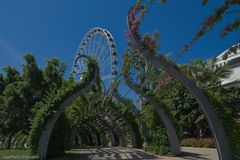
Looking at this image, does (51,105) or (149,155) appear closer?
(51,105)

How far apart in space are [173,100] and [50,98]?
1589 centimetres

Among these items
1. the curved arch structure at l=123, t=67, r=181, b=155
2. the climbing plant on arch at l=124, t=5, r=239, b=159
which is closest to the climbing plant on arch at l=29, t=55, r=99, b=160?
the curved arch structure at l=123, t=67, r=181, b=155

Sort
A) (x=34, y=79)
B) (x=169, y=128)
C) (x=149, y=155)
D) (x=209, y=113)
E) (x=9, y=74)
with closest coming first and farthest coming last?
(x=209, y=113), (x=169, y=128), (x=149, y=155), (x=34, y=79), (x=9, y=74)

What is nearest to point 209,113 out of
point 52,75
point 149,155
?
point 149,155

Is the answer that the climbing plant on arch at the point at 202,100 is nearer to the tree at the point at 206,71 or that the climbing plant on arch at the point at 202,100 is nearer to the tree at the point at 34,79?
the tree at the point at 206,71

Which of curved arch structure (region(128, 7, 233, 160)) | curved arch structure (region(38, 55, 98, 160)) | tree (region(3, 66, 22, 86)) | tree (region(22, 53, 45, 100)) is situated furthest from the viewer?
tree (region(3, 66, 22, 86))

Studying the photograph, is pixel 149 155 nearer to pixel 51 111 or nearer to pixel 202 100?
pixel 51 111

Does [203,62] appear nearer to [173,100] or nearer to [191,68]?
[191,68]

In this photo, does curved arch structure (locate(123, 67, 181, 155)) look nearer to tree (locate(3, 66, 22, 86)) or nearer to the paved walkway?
the paved walkway

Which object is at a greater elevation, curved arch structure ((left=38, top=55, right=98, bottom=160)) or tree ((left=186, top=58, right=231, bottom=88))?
tree ((left=186, top=58, right=231, bottom=88))

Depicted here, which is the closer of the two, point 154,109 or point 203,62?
point 154,109

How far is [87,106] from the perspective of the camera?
2347cm

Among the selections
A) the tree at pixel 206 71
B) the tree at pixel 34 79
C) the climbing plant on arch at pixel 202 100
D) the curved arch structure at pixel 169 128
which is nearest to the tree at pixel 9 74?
the tree at pixel 34 79

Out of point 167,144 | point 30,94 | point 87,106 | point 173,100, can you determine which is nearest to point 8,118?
point 30,94
